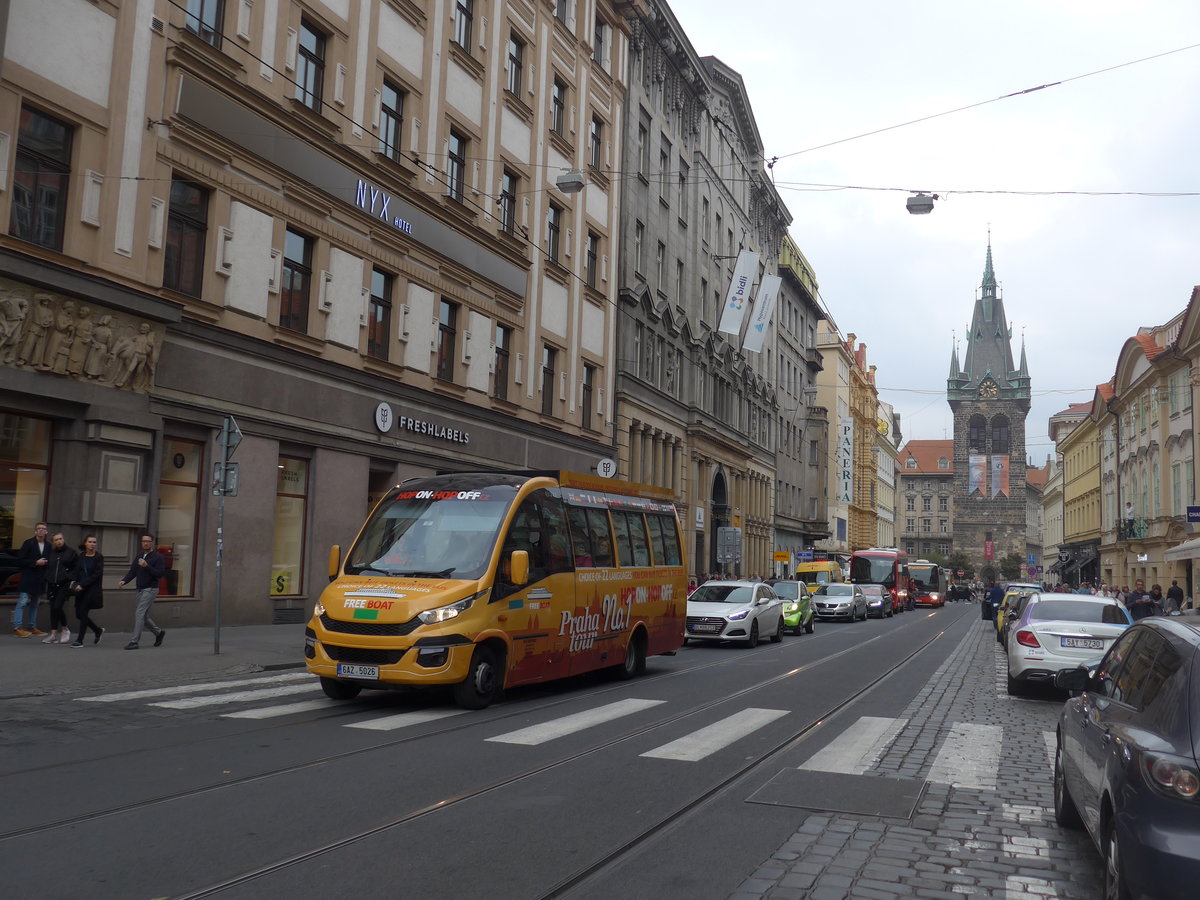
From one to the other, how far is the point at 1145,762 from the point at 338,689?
8.87 meters

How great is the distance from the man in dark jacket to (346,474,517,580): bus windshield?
18.5 feet

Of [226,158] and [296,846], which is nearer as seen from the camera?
[296,846]

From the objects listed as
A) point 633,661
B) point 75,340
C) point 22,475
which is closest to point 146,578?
point 22,475

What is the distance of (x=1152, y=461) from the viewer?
56.0 meters

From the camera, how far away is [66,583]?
15.5 m

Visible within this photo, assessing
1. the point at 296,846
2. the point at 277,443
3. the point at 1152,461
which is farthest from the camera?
the point at 1152,461

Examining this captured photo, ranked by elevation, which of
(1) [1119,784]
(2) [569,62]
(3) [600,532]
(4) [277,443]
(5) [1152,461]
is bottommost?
(1) [1119,784]

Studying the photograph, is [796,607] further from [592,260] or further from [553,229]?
[592,260]

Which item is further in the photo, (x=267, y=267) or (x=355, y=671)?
(x=267, y=267)

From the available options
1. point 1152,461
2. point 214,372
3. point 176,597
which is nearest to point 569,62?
point 214,372

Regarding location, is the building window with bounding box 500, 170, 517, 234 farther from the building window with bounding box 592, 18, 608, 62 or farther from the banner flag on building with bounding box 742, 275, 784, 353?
the banner flag on building with bounding box 742, 275, 784, 353

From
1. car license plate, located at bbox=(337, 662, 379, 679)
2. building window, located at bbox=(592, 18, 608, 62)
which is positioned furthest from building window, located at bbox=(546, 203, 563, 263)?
car license plate, located at bbox=(337, 662, 379, 679)

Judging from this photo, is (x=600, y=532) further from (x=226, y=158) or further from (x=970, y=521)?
(x=970, y=521)

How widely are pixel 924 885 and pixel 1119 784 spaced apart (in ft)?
4.46
